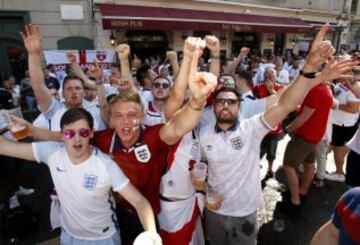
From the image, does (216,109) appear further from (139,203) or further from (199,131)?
(139,203)

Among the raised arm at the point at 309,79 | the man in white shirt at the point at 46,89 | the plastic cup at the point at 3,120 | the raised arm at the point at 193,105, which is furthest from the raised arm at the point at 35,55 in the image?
the raised arm at the point at 309,79

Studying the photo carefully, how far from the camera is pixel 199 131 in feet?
8.02

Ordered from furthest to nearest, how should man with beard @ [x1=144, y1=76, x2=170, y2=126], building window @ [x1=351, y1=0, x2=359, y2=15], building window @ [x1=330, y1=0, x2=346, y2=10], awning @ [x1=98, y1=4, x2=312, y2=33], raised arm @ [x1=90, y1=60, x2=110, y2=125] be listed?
building window @ [x1=351, y1=0, x2=359, y2=15]
building window @ [x1=330, y1=0, x2=346, y2=10]
awning @ [x1=98, y1=4, x2=312, y2=33]
man with beard @ [x1=144, y1=76, x2=170, y2=126]
raised arm @ [x1=90, y1=60, x2=110, y2=125]

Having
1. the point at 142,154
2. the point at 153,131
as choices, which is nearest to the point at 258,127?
the point at 153,131

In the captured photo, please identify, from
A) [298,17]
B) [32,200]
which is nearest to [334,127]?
[32,200]

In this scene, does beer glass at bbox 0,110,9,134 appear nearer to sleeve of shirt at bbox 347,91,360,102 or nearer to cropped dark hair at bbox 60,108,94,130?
cropped dark hair at bbox 60,108,94,130

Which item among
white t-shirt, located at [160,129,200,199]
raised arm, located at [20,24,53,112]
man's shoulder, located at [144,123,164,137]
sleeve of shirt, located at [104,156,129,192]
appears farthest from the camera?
raised arm, located at [20,24,53,112]

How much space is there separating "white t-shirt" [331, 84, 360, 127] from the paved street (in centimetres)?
98

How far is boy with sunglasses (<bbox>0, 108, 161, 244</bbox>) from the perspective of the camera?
78.5 inches

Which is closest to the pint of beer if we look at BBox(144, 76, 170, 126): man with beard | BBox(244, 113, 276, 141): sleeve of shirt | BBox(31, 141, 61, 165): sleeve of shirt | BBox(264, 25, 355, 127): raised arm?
BBox(31, 141, 61, 165): sleeve of shirt

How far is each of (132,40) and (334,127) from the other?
974 centimetres

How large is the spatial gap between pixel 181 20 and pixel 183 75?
1067 centimetres

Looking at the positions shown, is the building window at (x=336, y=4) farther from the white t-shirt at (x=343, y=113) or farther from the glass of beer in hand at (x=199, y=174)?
the glass of beer in hand at (x=199, y=174)

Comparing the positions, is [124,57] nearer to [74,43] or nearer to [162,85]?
[162,85]
